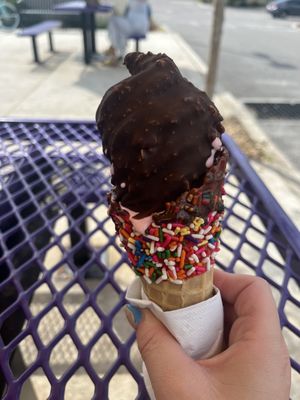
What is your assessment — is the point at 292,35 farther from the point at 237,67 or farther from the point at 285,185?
the point at 285,185

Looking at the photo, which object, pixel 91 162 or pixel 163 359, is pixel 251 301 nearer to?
pixel 163 359

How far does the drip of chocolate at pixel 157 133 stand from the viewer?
86cm

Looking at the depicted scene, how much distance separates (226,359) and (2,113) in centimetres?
551

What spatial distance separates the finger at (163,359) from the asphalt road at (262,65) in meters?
4.08

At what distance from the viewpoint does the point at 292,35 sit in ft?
50.6

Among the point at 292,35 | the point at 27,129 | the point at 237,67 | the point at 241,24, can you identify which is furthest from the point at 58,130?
the point at 241,24

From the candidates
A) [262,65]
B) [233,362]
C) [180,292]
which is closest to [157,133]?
[180,292]

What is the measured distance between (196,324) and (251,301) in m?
0.18

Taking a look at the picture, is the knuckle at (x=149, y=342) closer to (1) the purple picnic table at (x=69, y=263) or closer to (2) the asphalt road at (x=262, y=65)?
(1) the purple picnic table at (x=69, y=263)

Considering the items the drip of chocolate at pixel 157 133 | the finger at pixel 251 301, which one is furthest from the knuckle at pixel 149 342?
the drip of chocolate at pixel 157 133

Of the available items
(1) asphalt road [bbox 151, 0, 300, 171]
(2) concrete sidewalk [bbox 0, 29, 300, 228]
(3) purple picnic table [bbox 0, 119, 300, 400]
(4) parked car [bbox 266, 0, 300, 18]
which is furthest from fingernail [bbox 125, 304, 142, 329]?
(4) parked car [bbox 266, 0, 300, 18]

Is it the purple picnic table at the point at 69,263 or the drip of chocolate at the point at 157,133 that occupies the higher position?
the drip of chocolate at the point at 157,133

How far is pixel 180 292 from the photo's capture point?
3.44 feet

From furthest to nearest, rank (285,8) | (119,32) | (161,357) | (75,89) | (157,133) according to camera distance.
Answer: (285,8), (119,32), (75,89), (161,357), (157,133)
